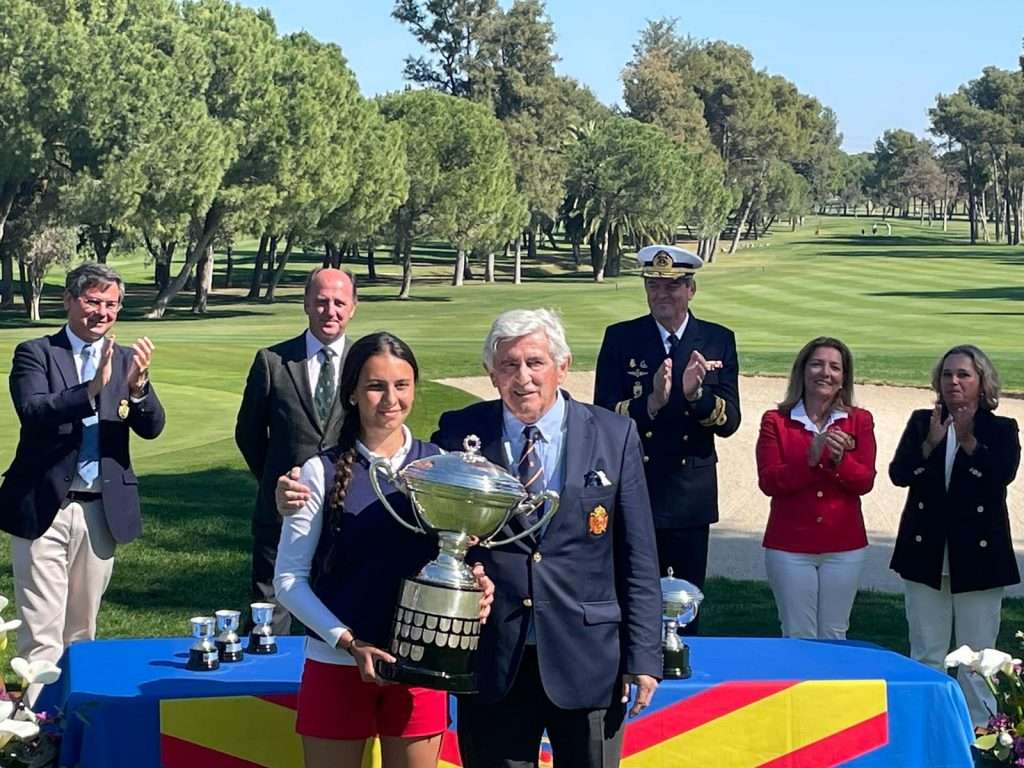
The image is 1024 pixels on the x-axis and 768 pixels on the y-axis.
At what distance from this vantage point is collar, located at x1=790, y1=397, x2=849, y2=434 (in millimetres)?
6820

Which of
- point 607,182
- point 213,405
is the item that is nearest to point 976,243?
point 607,182

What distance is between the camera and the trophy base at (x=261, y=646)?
5.22m

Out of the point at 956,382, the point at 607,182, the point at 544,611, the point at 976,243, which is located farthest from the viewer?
the point at 976,243

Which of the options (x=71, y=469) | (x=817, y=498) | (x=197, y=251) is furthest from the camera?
(x=197, y=251)

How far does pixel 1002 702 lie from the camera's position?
4.98m

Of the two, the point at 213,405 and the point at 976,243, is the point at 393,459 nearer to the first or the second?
the point at 213,405

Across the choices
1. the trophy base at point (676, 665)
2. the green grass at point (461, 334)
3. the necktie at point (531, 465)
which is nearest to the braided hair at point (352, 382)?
the necktie at point (531, 465)

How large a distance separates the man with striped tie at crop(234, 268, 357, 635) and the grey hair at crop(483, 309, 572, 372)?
7.92 ft

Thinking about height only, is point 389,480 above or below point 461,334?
above

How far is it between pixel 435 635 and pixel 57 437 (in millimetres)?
3155

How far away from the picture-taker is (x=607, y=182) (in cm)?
8575

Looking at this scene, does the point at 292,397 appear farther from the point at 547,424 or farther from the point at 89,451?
the point at 547,424

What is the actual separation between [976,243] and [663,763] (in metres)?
114

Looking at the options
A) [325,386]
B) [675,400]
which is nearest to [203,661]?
[325,386]
